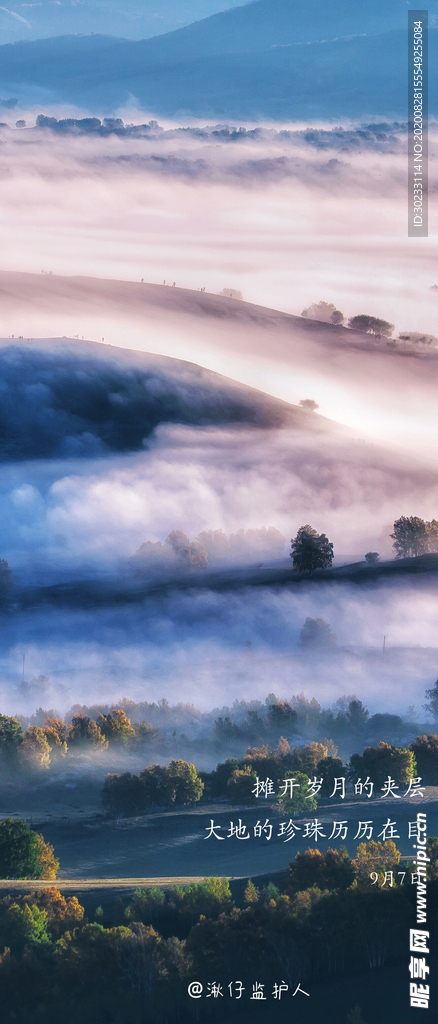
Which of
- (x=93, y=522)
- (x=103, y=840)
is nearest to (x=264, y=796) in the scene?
(x=103, y=840)

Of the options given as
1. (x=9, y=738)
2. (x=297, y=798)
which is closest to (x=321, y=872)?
(x=297, y=798)

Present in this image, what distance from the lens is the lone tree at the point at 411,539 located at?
141175 mm

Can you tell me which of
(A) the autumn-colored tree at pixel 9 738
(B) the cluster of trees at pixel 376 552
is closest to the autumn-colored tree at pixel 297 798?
(A) the autumn-colored tree at pixel 9 738

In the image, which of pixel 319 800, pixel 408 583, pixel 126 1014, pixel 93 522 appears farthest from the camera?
pixel 93 522

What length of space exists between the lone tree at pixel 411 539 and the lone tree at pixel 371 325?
4047cm

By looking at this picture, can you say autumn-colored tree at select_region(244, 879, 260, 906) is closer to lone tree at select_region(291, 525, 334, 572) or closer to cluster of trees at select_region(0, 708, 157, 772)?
cluster of trees at select_region(0, 708, 157, 772)

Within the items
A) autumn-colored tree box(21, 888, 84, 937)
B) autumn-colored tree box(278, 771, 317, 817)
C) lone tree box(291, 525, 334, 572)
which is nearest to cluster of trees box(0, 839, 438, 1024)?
autumn-colored tree box(21, 888, 84, 937)

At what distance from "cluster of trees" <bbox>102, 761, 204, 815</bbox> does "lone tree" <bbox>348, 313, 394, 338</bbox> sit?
96334 mm

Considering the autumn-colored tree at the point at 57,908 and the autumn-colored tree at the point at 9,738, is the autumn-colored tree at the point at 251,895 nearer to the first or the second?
the autumn-colored tree at the point at 57,908

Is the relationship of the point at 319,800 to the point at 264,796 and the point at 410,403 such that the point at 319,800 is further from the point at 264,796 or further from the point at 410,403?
the point at 410,403

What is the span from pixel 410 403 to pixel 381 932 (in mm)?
119315

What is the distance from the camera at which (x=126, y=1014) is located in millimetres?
56562

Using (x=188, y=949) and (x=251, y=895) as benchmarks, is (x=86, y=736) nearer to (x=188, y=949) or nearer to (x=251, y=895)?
(x=251, y=895)

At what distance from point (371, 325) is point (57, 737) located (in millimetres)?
93483
